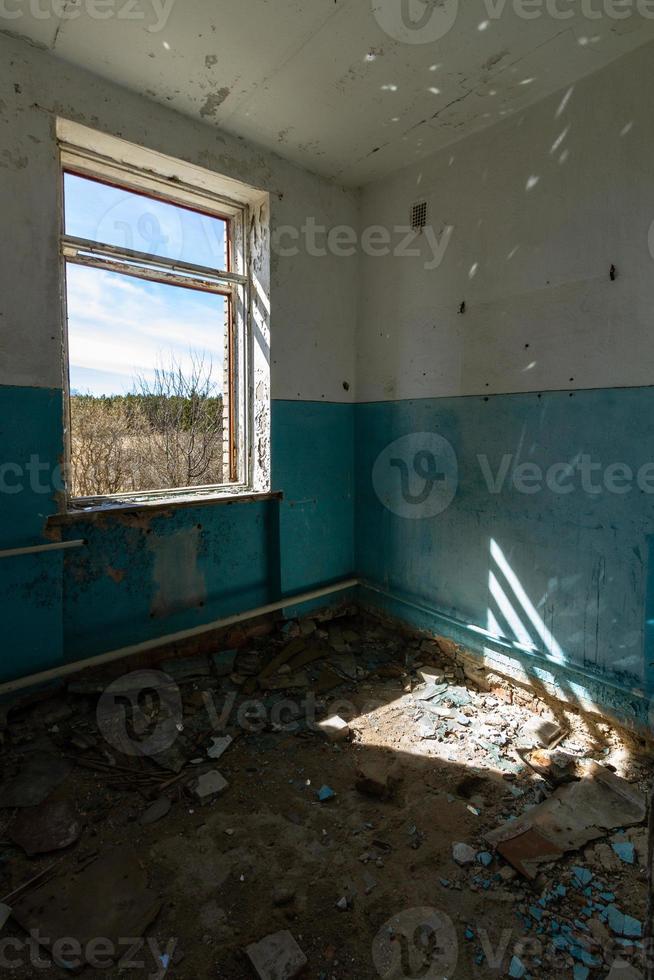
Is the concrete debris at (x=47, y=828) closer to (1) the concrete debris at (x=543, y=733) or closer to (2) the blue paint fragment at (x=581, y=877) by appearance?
(2) the blue paint fragment at (x=581, y=877)

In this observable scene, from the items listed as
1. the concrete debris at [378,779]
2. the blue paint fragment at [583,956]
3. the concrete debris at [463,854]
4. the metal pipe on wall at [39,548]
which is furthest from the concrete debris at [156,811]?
the blue paint fragment at [583,956]

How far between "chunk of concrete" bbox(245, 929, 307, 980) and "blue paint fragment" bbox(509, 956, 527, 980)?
552 millimetres

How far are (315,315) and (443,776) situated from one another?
2.60 metres

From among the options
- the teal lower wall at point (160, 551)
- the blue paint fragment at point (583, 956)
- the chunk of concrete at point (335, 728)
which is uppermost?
the teal lower wall at point (160, 551)

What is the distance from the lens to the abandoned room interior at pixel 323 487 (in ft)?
5.33

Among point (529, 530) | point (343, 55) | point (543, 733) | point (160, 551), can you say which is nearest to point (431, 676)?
point (543, 733)

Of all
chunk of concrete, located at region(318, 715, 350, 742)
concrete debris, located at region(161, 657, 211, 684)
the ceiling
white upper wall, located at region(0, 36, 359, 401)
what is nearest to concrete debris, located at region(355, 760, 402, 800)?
chunk of concrete, located at region(318, 715, 350, 742)

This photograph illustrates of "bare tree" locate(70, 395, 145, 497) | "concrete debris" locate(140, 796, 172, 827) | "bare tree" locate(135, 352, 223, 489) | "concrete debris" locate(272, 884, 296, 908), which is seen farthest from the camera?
"bare tree" locate(135, 352, 223, 489)

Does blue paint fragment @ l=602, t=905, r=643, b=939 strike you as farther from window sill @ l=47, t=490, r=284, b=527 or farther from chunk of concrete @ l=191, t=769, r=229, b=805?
window sill @ l=47, t=490, r=284, b=527

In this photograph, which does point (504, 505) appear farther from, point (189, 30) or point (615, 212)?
point (189, 30)

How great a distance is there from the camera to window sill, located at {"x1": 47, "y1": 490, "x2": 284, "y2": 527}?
239 centimetres

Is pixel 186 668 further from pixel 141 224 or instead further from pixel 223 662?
pixel 141 224

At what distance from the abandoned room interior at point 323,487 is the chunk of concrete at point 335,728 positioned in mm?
14

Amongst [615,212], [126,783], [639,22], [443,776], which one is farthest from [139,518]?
[639,22]
